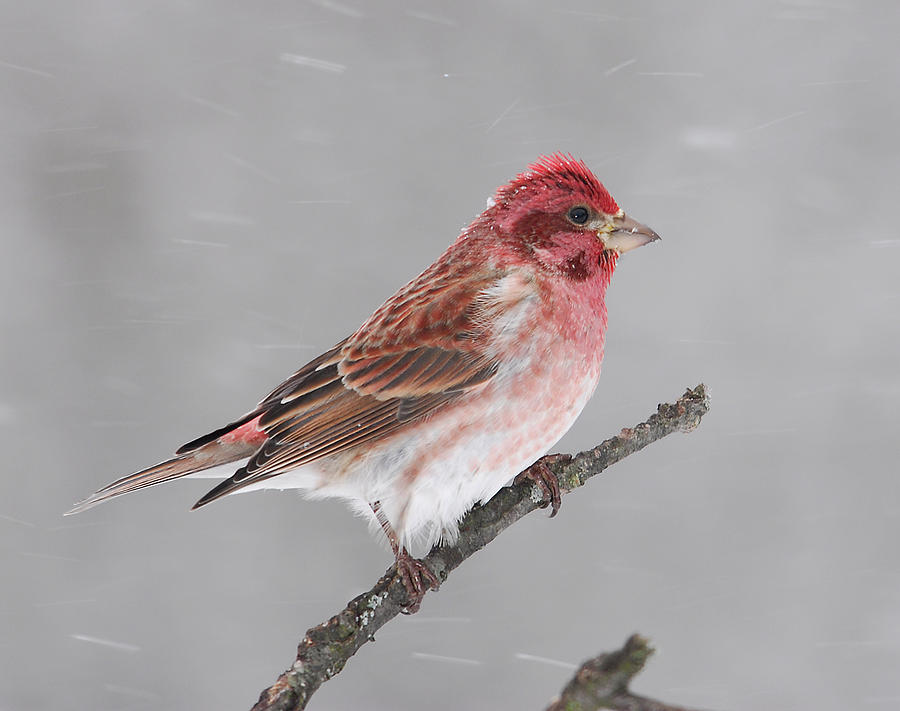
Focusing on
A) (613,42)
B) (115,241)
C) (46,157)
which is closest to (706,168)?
(613,42)

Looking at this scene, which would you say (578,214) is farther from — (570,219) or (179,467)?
(179,467)

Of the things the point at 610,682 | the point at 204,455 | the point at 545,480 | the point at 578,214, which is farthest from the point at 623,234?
the point at 610,682

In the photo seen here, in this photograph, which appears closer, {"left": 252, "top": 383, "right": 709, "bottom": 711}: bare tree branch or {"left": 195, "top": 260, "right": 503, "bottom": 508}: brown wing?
{"left": 252, "top": 383, "right": 709, "bottom": 711}: bare tree branch

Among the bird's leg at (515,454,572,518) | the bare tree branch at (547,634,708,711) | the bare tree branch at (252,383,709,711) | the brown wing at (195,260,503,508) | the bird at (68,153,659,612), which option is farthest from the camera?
the bird's leg at (515,454,572,518)

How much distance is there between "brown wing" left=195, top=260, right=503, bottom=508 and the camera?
478 cm

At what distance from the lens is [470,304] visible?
4938mm

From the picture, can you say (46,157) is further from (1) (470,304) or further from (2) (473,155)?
(1) (470,304)

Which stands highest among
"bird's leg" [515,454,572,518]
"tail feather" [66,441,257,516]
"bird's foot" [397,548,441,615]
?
"tail feather" [66,441,257,516]

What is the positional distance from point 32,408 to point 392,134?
15.9 ft

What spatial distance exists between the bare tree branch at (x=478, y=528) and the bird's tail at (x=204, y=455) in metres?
1.08

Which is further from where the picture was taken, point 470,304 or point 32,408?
point 32,408

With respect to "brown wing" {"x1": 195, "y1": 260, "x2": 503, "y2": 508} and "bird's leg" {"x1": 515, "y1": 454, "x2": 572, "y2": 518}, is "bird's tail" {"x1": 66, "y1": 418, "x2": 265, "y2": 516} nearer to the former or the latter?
"brown wing" {"x1": 195, "y1": 260, "x2": 503, "y2": 508}

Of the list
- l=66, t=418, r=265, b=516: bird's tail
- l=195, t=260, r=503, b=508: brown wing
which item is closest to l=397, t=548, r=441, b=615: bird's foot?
l=195, t=260, r=503, b=508: brown wing

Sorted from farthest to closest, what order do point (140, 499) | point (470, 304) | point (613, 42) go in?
1. point (613, 42)
2. point (140, 499)
3. point (470, 304)
